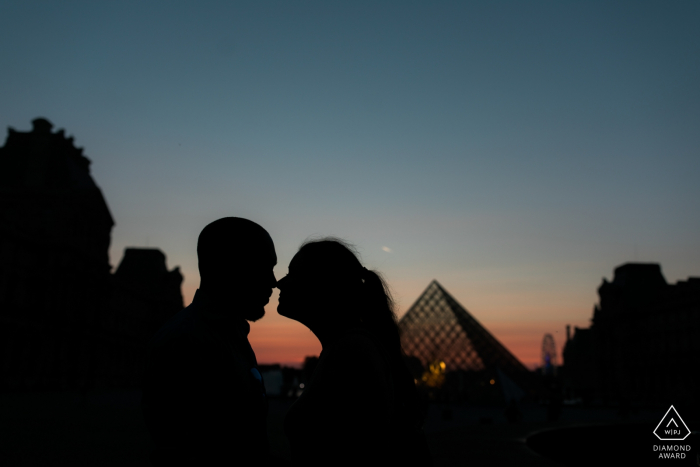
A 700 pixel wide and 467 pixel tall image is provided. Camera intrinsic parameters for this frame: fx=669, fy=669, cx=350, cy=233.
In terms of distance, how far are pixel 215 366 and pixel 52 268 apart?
4618 cm

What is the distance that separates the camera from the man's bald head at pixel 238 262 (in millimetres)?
2240

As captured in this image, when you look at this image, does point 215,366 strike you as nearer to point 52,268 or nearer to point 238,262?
point 238,262

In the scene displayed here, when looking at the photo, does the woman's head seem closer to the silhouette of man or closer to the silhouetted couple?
the silhouetted couple

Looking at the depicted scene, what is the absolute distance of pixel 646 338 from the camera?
7694 centimetres

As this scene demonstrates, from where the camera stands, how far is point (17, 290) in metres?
40.2

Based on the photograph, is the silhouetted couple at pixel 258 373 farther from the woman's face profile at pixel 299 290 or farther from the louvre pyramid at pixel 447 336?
the louvre pyramid at pixel 447 336

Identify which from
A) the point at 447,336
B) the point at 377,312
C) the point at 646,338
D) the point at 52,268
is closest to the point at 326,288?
the point at 377,312

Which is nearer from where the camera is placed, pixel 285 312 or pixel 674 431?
pixel 285 312

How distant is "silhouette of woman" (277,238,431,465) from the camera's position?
84.3 inches

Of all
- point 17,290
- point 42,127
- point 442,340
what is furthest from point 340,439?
point 442,340

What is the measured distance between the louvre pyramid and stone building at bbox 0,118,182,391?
3352cm

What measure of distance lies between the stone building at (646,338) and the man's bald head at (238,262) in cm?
5530

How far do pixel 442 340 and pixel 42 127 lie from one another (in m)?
48.2

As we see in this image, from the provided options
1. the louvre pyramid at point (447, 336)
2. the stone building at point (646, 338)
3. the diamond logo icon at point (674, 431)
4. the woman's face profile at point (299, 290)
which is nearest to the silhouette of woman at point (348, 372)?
the woman's face profile at point (299, 290)
